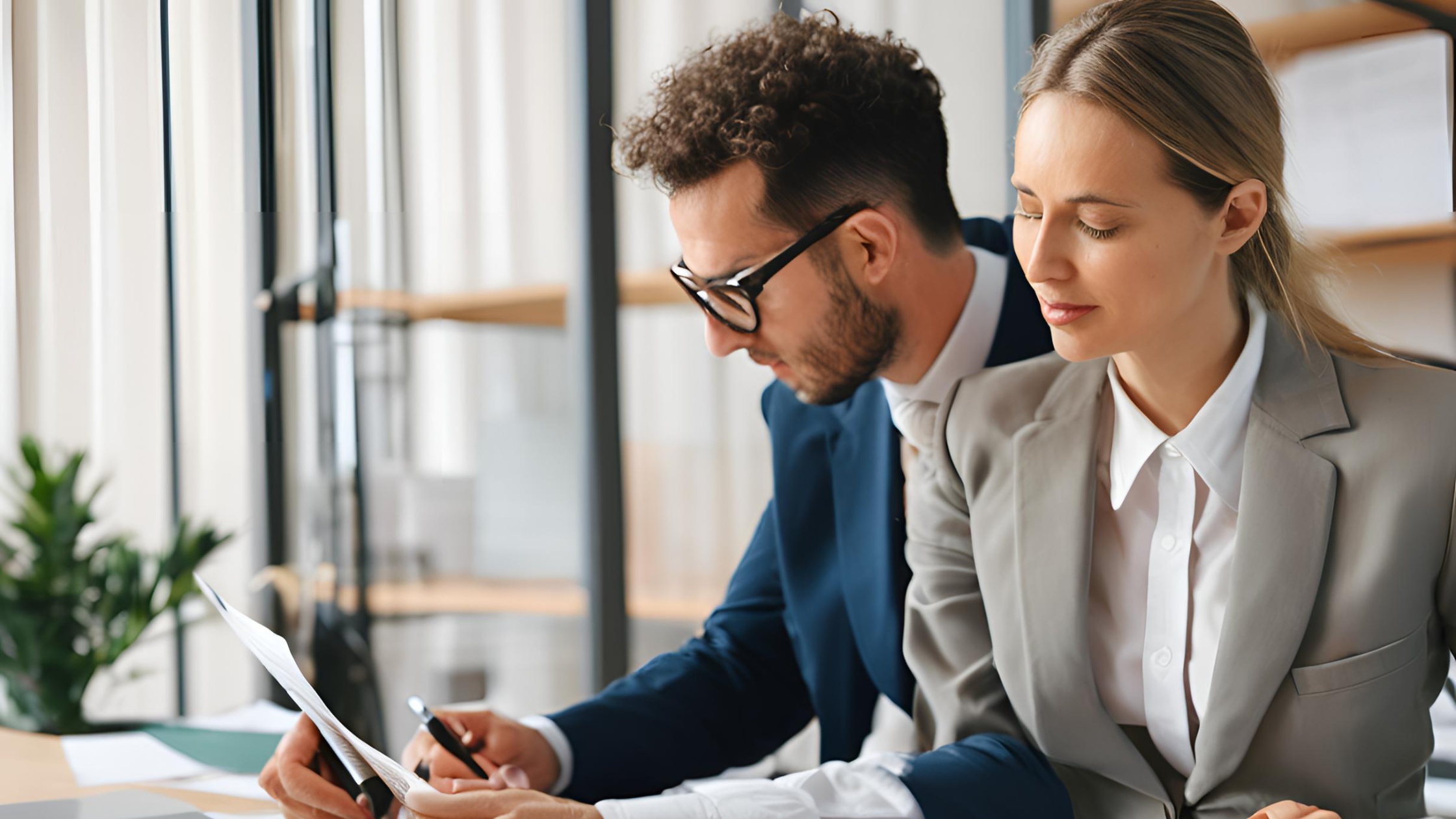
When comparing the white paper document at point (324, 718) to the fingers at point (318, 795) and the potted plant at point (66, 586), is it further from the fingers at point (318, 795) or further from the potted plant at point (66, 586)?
the potted plant at point (66, 586)

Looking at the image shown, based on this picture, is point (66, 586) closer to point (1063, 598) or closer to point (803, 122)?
point (803, 122)

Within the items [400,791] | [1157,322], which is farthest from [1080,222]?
[400,791]

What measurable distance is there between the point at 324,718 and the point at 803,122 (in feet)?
2.34

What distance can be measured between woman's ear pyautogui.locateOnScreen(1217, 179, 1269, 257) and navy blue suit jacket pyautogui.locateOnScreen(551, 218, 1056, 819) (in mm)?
378

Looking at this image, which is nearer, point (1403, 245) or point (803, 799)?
point (803, 799)

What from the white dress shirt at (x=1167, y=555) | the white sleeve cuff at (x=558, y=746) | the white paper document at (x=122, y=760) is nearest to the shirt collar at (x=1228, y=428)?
the white dress shirt at (x=1167, y=555)

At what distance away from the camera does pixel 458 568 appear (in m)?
2.28

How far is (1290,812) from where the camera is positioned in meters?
0.70

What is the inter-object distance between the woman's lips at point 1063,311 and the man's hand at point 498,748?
0.60m

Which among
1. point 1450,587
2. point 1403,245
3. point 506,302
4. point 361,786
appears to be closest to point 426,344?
point 506,302

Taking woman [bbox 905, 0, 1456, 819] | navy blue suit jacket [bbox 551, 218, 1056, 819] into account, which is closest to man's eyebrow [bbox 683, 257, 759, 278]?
navy blue suit jacket [bbox 551, 218, 1056, 819]

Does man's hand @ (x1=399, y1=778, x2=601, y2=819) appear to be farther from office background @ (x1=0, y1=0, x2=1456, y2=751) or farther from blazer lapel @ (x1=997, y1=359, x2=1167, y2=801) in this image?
office background @ (x1=0, y1=0, x2=1456, y2=751)

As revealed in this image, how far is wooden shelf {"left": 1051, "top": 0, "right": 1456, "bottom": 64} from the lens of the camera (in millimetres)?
1772

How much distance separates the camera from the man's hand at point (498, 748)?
1030 millimetres
